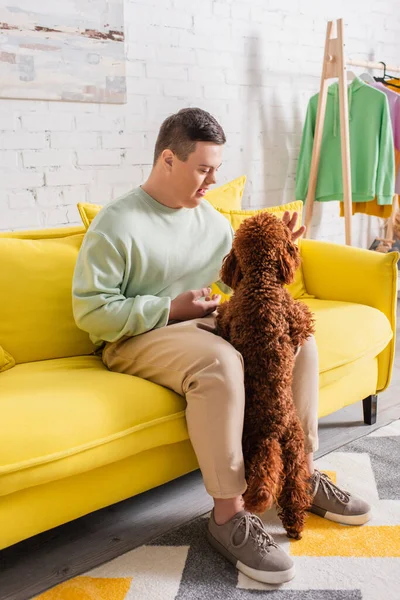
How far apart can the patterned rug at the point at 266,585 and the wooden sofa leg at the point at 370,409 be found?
517 millimetres

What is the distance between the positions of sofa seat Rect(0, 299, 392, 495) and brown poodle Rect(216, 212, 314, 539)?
0.64ft

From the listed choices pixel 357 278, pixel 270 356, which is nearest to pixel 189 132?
pixel 270 356

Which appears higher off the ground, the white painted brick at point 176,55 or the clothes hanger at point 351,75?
the white painted brick at point 176,55

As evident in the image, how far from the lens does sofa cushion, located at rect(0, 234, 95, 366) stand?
1825mm

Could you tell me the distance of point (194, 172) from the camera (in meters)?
1.71

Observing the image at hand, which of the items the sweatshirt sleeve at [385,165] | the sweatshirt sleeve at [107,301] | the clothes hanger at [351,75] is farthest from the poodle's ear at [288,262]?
the clothes hanger at [351,75]

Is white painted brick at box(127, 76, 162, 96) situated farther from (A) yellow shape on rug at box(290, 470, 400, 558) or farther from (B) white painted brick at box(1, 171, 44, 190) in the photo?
(A) yellow shape on rug at box(290, 470, 400, 558)

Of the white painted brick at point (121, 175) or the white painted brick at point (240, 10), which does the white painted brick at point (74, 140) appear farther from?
the white painted brick at point (240, 10)

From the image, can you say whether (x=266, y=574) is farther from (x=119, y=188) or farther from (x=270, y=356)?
(x=119, y=188)

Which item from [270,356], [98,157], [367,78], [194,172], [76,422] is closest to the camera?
[76,422]


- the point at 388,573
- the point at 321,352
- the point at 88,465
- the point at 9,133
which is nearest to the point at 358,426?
the point at 321,352

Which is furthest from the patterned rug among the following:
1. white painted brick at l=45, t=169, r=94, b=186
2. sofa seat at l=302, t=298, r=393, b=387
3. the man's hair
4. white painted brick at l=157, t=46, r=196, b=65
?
white painted brick at l=157, t=46, r=196, b=65

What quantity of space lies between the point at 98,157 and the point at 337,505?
162 cm

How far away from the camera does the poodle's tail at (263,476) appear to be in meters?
1.43
